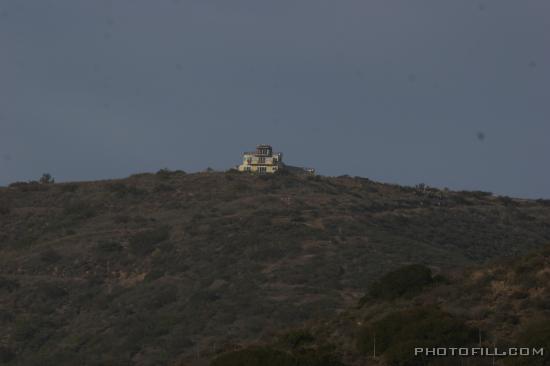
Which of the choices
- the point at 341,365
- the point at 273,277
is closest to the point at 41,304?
the point at 273,277

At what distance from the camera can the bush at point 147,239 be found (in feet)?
221

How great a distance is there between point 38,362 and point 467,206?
161ft

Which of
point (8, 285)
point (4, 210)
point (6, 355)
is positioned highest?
point (4, 210)

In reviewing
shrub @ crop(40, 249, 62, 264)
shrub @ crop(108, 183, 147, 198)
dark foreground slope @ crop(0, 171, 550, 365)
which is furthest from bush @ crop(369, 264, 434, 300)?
shrub @ crop(108, 183, 147, 198)

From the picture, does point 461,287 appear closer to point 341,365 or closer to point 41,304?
point 341,365

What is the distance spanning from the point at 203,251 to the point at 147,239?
18.5ft

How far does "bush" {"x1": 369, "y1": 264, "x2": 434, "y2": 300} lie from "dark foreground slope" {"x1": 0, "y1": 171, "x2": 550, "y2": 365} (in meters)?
5.29

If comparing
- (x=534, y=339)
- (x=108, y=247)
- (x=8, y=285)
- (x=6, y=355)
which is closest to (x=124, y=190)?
(x=108, y=247)

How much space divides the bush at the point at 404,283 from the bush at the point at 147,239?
32623 millimetres

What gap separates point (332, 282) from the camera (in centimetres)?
5488

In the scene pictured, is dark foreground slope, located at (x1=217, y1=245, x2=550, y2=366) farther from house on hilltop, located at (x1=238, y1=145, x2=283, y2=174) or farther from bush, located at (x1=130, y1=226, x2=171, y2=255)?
house on hilltop, located at (x1=238, y1=145, x2=283, y2=174)

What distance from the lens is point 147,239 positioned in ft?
227

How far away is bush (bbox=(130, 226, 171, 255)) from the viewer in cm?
6733

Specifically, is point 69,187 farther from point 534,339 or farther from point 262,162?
point 534,339
